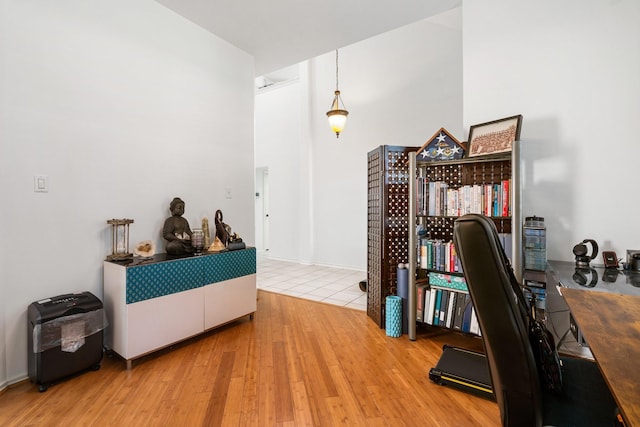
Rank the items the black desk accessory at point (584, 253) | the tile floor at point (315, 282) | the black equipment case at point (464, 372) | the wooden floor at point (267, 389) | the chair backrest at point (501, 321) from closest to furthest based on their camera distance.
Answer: the chair backrest at point (501, 321)
the wooden floor at point (267, 389)
the black equipment case at point (464, 372)
the black desk accessory at point (584, 253)
the tile floor at point (315, 282)

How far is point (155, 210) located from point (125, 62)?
1235mm

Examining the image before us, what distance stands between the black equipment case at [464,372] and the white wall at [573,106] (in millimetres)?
1020

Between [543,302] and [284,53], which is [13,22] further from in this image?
[543,302]

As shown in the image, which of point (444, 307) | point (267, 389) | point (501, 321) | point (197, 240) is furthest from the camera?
point (197, 240)

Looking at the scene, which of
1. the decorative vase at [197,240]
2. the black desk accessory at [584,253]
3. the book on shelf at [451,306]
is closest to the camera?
the black desk accessory at [584,253]

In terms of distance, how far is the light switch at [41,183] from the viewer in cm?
190

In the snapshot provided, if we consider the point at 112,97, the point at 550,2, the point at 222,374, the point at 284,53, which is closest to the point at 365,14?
the point at 284,53

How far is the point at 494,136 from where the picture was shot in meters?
2.24

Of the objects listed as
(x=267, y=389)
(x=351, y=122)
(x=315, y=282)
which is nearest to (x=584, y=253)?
(x=267, y=389)

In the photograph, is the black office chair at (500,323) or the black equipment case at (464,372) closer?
the black office chair at (500,323)

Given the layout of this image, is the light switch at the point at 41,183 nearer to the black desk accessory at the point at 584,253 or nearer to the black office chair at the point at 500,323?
the black office chair at the point at 500,323

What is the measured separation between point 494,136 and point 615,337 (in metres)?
1.90

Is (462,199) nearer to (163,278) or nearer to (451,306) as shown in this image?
(451,306)

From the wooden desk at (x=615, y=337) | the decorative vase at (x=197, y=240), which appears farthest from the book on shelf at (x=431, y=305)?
the decorative vase at (x=197, y=240)
